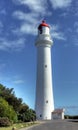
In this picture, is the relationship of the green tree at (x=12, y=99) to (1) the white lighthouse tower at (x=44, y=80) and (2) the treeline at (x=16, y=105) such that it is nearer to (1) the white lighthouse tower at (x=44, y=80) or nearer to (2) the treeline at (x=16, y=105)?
(2) the treeline at (x=16, y=105)

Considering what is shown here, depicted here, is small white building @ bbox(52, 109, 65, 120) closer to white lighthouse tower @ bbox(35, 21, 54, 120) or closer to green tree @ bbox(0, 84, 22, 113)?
white lighthouse tower @ bbox(35, 21, 54, 120)

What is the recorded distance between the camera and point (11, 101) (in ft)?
156

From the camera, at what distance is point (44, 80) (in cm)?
5784

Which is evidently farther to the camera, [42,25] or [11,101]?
[42,25]

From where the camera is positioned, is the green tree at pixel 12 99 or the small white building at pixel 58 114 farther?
the small white building at pixel 58 114

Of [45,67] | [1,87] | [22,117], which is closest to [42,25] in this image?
[45,67]

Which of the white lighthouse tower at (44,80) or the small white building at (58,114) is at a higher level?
the white lighthouse tower at (44,80)

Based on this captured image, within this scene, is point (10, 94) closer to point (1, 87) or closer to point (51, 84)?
point (1, 87)

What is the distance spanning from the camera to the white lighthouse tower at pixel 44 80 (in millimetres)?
57344

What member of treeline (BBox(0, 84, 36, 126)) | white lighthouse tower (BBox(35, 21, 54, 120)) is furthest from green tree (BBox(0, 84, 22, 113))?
white lighthouse tower (BBox(35, 21, 54, 120))

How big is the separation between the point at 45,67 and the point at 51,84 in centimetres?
360

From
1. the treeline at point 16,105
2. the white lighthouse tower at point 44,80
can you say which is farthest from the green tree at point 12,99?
the white lighthouse tower at point 44,80

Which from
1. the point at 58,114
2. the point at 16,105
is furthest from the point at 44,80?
the point at 16,105

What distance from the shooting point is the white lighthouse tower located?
57344 mm
